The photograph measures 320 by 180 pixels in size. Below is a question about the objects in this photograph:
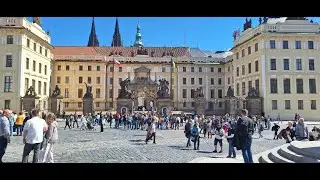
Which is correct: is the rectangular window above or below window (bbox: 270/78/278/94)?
above

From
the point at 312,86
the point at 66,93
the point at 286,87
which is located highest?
the point at 66,93

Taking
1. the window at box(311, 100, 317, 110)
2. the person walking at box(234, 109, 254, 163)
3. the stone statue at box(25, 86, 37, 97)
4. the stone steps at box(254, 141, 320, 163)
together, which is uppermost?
the stone statue at box(25, 86, 37, 97)

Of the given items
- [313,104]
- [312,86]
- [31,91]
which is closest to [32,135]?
[31,91]

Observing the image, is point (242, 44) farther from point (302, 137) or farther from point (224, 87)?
point (302, 137)

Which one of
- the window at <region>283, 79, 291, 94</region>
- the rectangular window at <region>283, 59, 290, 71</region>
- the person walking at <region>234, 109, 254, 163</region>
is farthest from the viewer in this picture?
the rectangular window at <region>283, 59, 290, 71</region>

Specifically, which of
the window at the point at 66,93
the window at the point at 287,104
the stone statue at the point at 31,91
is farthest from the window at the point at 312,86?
the window at the point at 66,93

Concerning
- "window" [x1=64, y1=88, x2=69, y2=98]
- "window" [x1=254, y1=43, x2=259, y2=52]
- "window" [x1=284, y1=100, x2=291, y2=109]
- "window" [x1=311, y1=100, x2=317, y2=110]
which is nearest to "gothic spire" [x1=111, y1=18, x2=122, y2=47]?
"window" [x1=64, y1=88, x2=69, y2=98]

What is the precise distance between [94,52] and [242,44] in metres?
33.7

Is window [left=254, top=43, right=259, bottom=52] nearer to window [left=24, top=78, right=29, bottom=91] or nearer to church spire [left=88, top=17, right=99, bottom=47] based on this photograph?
window [left=24, top=78, right=29, bottom=91]

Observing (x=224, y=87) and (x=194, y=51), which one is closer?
(x=224, y=87)

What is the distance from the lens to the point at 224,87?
7006cm

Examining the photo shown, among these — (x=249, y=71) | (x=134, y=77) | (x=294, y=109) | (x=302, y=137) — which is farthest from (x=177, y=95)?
(x=302, y=137)

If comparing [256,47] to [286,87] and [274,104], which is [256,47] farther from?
[274,104]
